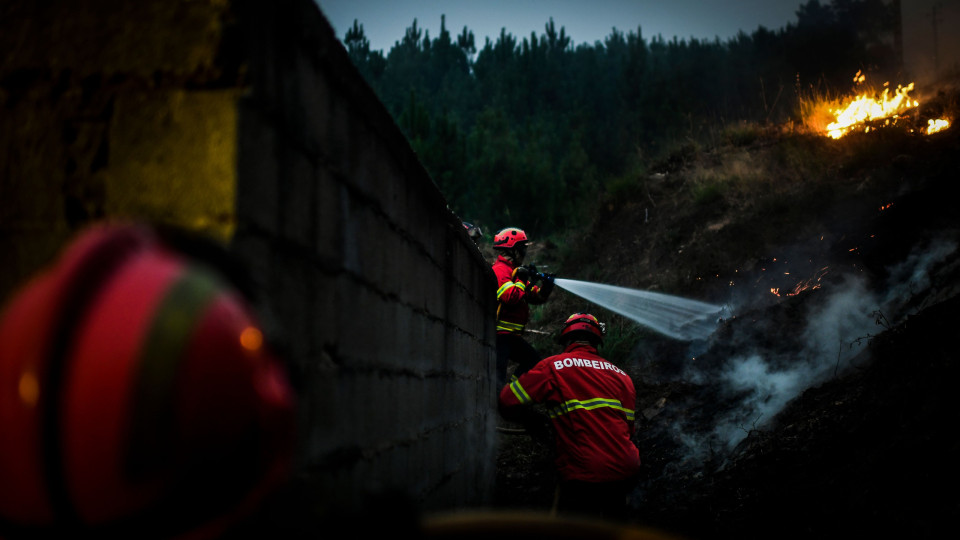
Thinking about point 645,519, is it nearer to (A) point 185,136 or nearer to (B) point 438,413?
(B) point 438,413

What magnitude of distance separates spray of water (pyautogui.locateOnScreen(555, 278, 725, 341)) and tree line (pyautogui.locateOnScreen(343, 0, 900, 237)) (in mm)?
3906

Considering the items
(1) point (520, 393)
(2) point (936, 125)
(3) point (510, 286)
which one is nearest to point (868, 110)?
(2) point (936, 125)

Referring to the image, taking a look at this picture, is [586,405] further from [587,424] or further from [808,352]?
[808,352]

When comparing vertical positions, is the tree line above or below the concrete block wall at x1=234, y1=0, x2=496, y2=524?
above

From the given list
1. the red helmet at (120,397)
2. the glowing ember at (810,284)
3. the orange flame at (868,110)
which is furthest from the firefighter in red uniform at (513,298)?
the orange flame at (868,110)

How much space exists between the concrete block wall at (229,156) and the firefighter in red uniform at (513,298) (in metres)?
4.62

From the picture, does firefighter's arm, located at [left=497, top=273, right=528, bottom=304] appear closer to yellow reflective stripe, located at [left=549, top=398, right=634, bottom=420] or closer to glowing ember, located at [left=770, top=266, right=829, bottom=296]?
yellow reflective stripe, located at [left=549, top=398, right=634, bottom=420]

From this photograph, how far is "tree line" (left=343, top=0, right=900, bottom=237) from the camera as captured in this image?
17.3 m

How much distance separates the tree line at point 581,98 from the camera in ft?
56.6

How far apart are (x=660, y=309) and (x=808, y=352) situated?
134 inches

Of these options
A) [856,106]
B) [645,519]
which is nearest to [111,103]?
[645,519]

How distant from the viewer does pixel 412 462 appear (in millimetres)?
2256

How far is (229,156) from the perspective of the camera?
44.2 inches

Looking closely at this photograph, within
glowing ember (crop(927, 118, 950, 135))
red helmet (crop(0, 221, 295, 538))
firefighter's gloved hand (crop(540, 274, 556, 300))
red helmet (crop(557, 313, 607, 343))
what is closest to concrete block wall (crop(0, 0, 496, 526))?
red helmet (crop(0, 221, 295, 538))
